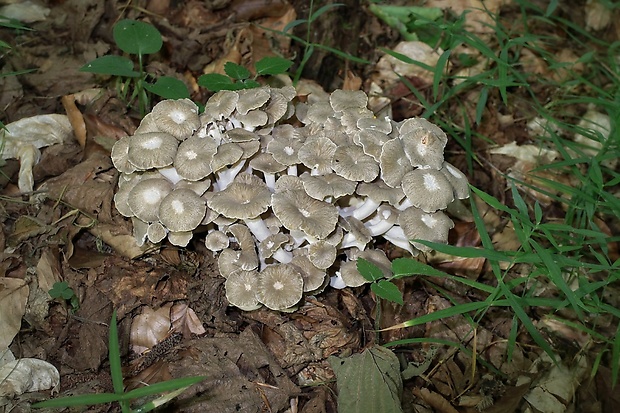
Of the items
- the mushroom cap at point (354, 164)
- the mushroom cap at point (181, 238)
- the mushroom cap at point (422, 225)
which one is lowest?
the mushroom cap at point (181, 238)

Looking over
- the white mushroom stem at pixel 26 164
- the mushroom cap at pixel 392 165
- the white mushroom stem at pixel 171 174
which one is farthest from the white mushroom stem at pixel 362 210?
the white mushroom stem at pixel 26 164

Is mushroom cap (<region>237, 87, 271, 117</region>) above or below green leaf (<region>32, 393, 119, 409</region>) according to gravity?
above

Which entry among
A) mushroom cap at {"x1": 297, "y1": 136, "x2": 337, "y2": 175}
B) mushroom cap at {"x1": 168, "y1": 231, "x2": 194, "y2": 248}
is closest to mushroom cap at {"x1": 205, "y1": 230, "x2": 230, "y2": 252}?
mushroom cap at {"x1": 168, "y1": 231, "x2": 194, "y2": 248}

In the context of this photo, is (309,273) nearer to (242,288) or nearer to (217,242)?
(242,288)

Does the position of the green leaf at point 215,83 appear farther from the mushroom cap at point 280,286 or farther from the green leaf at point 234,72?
the mushroom cap at point 280,286

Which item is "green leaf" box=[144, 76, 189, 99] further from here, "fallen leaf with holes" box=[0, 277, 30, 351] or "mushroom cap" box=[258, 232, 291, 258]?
"fallen leaf with holes" box=[0, 277, 30, 351]
